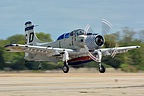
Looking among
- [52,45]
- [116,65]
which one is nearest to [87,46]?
[52,45]

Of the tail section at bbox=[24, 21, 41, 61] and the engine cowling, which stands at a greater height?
the tail section at bbox=[24, 21, 41, 61]

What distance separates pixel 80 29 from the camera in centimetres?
5372

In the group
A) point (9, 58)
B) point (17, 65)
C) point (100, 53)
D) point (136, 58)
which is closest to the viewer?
point (100, 53)

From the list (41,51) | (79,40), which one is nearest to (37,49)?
(41,51)

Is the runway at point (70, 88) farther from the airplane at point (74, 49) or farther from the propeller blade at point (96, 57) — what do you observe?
the airplane at point (74, 49)

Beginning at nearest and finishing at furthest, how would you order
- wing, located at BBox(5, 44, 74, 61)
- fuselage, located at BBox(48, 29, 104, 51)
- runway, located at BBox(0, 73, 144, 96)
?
1. runway, located at BBox(0, 73, 144, 96)
2. fuselage, located at BBox(48, 29, 104, 51)
3. wing, located at BBox(5, 44, 74, 61)

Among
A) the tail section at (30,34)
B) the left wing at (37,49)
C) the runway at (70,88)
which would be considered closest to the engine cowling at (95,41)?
the left wing at (37,49)

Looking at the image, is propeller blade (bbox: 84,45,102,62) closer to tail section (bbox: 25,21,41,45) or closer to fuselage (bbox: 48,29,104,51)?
fuselage (bbox: 48,29,104,51)

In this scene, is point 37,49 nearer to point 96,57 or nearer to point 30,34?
point 96,57

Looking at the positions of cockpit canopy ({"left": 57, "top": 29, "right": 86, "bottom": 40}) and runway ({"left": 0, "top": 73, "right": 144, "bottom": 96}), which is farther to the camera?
cockpit canopy ({"left": 57, "top": 29, "right": 86, "bottom": 40})

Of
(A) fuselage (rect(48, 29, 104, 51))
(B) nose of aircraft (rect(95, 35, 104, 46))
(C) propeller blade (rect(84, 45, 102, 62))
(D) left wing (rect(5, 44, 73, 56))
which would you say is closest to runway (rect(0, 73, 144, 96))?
(C) propeller blade (rect(84, 45, 102, 62))

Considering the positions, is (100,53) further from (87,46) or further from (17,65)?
(17,65)

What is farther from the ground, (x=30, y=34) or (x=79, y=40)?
(x=30, y=34)

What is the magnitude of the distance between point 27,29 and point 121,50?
592 inches
